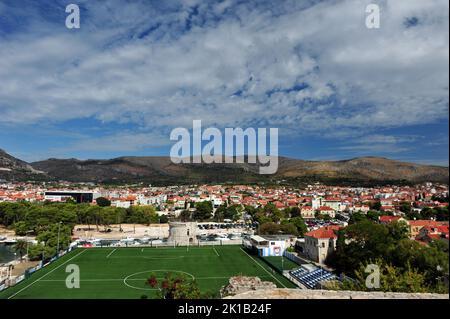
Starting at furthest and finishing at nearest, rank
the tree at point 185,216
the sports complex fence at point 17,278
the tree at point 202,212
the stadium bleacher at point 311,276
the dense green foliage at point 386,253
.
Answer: the tree at point 202,212 → the tree at point 185,216 → the sports complex fence at point 17,278 → the stadium bleacher at point 311,276 → the dense green foliage at point 386,253

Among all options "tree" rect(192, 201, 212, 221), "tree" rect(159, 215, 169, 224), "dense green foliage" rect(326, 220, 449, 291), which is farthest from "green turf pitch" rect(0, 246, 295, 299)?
"tree" rect(192, 201, 212, 221)

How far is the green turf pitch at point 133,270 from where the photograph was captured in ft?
81.1

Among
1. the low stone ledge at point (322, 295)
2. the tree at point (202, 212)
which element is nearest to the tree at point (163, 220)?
the tree at point (202, 212)

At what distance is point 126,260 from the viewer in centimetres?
3562

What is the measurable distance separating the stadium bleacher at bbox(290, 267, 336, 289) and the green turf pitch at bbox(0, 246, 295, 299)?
105 centimetres

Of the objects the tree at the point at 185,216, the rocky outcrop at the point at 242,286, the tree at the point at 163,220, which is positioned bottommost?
the tree at the point at 163,220

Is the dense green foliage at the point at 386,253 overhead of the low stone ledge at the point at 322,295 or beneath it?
beneath

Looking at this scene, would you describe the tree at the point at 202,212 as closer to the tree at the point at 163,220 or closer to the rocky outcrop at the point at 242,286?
the tree at the point at 163,220

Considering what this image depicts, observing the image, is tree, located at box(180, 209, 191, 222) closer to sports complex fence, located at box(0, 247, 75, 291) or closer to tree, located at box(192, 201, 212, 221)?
tree, located at box(192, 201, 212, 221)

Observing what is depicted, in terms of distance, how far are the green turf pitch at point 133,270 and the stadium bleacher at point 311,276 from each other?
1054 millimetres

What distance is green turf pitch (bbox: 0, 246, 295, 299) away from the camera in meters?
24.7
